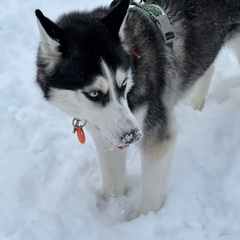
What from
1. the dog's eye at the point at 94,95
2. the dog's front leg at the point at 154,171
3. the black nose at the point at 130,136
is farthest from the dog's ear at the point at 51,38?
the dog's front leg at the point at 154,171

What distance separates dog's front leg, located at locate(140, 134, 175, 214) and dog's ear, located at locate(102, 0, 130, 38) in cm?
81

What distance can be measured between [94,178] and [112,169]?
0.94 ft

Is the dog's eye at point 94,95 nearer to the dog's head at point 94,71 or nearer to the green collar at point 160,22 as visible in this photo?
the dog's head at point 94,71

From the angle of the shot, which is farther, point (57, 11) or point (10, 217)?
point (57, 11)

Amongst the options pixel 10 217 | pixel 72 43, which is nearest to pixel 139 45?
pixel 72 43

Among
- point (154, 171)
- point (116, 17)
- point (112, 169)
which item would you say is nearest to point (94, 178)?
point (112, 169)

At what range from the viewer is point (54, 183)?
3.11m

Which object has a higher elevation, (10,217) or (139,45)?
(139,45)

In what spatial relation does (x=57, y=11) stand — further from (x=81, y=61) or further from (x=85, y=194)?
(x=81, y=61)

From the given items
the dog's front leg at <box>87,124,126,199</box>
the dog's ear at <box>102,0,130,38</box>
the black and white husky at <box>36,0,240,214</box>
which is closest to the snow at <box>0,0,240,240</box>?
the dog's front leg at <box>87,124,126,199</box>

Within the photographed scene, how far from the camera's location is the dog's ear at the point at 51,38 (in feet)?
6.27

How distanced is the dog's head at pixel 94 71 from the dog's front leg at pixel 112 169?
0.71m

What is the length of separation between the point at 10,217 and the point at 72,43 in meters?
1.39

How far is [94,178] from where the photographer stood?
3.23 meters
